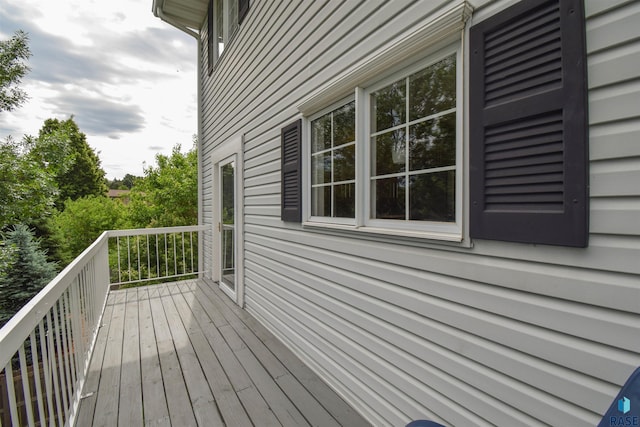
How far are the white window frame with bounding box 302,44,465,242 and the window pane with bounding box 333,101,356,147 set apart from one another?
5cm

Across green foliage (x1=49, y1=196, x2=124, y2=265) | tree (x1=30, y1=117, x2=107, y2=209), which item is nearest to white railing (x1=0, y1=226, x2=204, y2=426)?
green foliage (x1=49, y1=196, x2=124, y2=265)

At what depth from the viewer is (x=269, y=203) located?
3295 millimetres

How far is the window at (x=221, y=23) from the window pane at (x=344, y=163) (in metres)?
2.81

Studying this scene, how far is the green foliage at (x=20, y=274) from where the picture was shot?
4.27m

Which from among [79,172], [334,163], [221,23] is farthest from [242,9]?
[79,172]

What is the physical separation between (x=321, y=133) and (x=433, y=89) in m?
1.15

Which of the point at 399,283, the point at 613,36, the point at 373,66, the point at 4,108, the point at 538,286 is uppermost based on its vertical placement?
the point at 4,108

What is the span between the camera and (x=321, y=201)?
2.54 m

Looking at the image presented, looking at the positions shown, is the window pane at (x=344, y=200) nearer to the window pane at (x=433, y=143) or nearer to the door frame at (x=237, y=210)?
the window pane at (x=433, y=143)

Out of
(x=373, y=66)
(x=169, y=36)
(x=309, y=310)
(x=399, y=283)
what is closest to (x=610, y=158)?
(x=399, y=283)

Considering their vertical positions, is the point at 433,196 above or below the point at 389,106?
below

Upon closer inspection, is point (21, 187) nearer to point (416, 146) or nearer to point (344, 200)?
point (344, 200)

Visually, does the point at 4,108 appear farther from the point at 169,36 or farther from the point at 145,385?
the point at 145,385

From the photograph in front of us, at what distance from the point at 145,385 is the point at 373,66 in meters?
2.86
